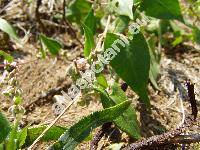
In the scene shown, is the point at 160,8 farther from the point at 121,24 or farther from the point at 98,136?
the point at 98,136

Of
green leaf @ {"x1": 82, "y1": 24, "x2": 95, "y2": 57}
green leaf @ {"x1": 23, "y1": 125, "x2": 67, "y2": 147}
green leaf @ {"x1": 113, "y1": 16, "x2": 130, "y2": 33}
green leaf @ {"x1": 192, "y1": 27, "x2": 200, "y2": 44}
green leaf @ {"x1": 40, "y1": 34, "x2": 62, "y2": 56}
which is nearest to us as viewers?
green leaf @ {"x1": 23, "y1": 125, "x2": 67, "y2": 147}

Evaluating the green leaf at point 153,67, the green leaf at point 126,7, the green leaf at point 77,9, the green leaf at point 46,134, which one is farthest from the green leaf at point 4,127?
the green leaf at point 77,9

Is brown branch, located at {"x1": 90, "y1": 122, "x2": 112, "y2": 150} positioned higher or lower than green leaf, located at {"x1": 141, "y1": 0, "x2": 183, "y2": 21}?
lower

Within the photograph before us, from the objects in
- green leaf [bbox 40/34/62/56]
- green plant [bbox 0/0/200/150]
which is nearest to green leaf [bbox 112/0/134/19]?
green plant [bbox 0/0/200/150]

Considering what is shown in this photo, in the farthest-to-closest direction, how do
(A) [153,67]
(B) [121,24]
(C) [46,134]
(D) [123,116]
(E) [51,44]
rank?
(E) [51,44], (A) [153,67], (B) [121,24], (D) [123,116], (C) [46,134]

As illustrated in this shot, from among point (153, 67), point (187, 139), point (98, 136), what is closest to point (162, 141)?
point (187, 139)

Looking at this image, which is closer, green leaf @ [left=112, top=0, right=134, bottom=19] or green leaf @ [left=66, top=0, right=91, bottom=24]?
green leaf @ [left=112, top=0, right=134, bottom=19]

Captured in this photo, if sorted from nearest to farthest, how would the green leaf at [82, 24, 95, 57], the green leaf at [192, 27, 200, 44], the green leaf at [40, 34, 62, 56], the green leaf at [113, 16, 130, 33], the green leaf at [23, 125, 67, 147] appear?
1. the green leaf at [23, 125, 67, 147]
2. the green leaf at [82, 24, 95, 57]
3. the green leaf at [113, 16, 130, 33]
4. the green leaf at [40, 34, 62, 56]
5. the green leaf at [192, 27, 200, 44]

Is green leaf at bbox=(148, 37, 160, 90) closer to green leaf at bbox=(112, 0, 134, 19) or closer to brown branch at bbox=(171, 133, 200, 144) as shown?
green leaf at bbox=(112, 0, 134, 19)
